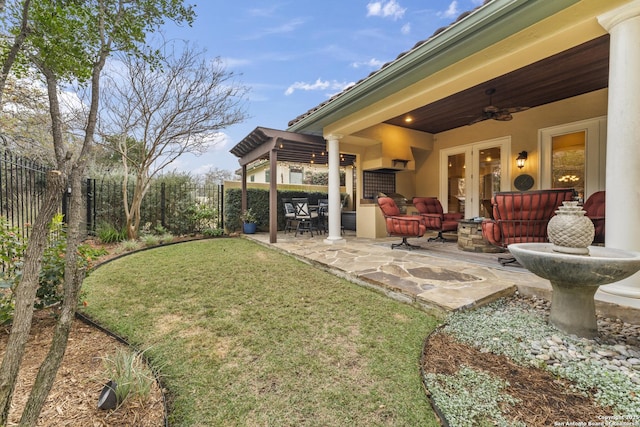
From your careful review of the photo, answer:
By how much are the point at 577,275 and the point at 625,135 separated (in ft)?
4.68

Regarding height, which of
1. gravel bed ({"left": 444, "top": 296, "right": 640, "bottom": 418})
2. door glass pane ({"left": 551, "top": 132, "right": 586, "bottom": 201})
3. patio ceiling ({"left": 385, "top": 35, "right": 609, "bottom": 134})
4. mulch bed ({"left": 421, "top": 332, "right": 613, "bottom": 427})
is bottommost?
mulch bed ({"left": 421, "top": 332, "right": 613, "bottom": 427})

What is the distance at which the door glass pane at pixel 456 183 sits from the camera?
7.29 m

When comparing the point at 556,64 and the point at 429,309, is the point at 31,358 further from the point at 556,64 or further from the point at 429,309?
the point at 556,64

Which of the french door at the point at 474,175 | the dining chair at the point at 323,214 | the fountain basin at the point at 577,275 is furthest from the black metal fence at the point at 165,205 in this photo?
the fountain basin at the point at 577,275

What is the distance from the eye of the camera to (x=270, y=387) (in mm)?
1557

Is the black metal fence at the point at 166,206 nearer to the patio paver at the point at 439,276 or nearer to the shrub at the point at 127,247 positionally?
the shrub at the point at 127,247

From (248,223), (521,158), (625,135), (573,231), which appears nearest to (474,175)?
(521,158)

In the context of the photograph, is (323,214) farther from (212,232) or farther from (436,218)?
(436,218)

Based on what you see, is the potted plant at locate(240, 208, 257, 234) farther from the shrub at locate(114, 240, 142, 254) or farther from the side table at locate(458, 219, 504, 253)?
the side table at locate(458, 219, 504, 253)

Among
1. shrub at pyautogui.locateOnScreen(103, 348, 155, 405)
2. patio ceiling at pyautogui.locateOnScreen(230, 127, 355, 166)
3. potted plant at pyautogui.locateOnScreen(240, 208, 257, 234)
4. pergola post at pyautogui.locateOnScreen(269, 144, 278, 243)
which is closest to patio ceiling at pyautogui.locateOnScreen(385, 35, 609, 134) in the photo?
patio ceiling at pyautogui.locateOnScreen(230, 127, 355, 166)

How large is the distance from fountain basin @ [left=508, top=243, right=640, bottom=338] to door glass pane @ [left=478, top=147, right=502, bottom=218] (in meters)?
5.03

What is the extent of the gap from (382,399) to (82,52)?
2784 mm

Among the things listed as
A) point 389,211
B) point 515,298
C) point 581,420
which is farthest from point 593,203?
point 581,420

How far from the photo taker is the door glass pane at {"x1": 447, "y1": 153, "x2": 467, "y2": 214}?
7.29 m
